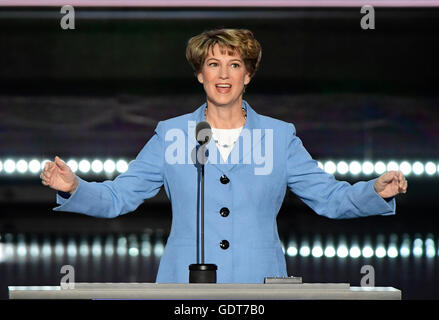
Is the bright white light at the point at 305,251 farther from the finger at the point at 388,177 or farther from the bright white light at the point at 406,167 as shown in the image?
the finger at the point at 388,177

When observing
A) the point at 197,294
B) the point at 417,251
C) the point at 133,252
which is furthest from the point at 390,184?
the point at 133,252

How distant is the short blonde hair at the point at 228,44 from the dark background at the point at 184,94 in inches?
198

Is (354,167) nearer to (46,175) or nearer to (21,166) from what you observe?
(21,166)

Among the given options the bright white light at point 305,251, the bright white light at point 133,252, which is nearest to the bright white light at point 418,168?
the bright white light at point 305,251

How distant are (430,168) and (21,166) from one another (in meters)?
3.40

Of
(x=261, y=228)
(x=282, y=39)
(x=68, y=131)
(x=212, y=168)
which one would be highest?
(x=282, y=39)

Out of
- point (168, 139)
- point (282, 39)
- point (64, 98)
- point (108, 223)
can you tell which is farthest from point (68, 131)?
point (168, 139)

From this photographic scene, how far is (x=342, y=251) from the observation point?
6.58 m

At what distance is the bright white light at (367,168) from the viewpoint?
23.7 feet

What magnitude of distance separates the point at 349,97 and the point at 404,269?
2.05m

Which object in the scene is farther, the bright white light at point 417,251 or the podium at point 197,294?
the bright white light at point 417,251

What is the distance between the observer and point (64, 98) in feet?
24.8
